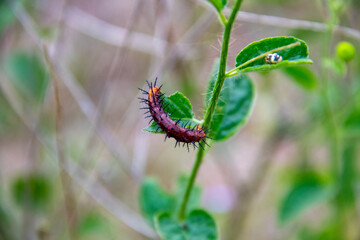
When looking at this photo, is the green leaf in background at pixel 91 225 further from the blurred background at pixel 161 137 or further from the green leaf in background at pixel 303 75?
the green leaf in background at pixel 303 75

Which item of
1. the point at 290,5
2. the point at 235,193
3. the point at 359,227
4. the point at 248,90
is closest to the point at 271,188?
the point at 235,193

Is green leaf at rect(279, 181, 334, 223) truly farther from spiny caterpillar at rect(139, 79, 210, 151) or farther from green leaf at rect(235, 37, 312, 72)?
green leaf at rect(235, 37, 312, 72)

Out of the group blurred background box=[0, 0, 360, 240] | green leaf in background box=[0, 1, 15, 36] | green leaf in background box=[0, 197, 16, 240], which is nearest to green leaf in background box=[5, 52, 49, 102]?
blurred background box=[0, 0, 360, 240]

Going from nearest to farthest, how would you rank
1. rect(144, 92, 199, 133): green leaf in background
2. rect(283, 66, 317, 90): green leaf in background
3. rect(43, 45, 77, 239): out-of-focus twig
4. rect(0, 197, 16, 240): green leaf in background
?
rect(144, 92, 199, 133): green leaf in background
rect(43, 45, 77, 239): out-of-focus twig
rect(283, 66, 317, 90): green leaf in background
rect(0, 197, 16, 240): green leaf in background

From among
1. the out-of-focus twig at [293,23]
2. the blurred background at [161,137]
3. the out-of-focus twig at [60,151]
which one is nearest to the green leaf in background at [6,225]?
the blurred background at [161,137]

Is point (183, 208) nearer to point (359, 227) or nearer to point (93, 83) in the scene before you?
point (359, 227)

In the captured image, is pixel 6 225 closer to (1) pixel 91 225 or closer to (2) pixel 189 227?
(1) pixel 91 225
